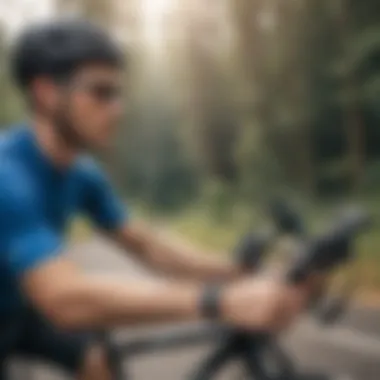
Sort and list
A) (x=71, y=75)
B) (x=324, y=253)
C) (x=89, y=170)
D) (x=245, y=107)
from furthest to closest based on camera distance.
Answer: (x=245, y=107) < (x=89, y=170) < (x=71, y=75) < (x=324, y=253)

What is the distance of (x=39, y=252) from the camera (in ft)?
2.57

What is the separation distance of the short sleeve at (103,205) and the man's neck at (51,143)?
114 millimetres

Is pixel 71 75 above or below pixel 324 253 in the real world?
above

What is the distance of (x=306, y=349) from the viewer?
1.00m

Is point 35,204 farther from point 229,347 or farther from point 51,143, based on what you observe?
point 229,347

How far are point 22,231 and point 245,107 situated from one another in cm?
41

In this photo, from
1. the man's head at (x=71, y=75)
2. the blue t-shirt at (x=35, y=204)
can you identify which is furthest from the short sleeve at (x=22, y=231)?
the man's head at (x=71, y=75)

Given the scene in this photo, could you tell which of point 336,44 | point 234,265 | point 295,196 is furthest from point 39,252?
point 336,44

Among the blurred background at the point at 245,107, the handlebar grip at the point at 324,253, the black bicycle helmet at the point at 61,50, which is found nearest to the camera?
the handlebar grip at the point at 324,253

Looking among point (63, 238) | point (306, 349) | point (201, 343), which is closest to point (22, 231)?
point (63, 238)

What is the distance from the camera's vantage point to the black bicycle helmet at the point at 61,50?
33.7 inches

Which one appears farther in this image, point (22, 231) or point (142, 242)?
point (142, 242)

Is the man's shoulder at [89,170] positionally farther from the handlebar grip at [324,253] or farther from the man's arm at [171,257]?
the handlebar grip at [324,253]

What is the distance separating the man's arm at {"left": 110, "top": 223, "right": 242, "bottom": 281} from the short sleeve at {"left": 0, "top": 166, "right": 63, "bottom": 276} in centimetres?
22
